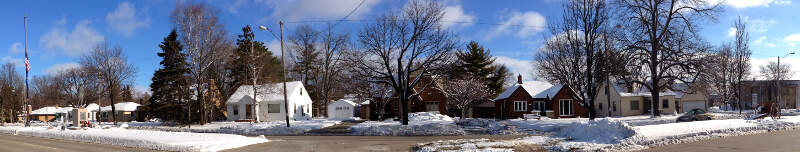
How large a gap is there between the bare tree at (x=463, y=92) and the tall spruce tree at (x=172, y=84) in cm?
2252

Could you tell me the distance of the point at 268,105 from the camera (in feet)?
163

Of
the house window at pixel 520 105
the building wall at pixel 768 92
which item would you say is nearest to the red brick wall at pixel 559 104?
the house window at pixel 520 105

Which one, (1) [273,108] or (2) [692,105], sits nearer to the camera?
(1) [273,108]

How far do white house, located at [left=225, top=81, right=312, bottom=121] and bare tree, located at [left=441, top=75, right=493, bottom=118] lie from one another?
14.3 m

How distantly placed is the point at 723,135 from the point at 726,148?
206 inches

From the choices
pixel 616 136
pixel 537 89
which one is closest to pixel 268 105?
pixel 537 89

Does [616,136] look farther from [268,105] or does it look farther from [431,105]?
[268,105]

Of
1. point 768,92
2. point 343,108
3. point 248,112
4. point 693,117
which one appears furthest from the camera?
point 768,92

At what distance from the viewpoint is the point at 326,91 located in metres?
59.0

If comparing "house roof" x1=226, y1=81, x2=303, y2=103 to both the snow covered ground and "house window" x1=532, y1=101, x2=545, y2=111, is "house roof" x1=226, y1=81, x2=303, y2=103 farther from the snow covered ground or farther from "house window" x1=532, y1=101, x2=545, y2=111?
the snow covered ground

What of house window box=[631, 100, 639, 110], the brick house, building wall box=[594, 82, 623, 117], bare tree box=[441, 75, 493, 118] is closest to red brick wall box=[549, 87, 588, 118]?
the brick house

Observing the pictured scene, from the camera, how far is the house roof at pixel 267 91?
47544 mm

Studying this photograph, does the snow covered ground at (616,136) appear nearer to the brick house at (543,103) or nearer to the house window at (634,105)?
the brick house at (543,103)

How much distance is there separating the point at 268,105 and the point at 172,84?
9315 millimetres
